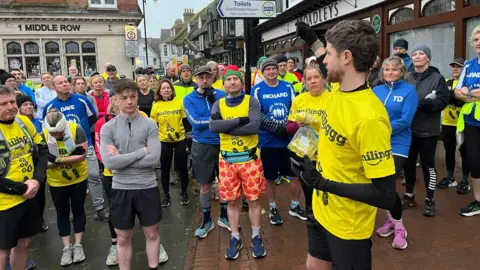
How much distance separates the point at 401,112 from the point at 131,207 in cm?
283

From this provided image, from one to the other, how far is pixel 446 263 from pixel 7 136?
406 cm

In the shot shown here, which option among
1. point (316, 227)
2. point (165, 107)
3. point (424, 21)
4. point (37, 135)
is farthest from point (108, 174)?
point (424, 21)

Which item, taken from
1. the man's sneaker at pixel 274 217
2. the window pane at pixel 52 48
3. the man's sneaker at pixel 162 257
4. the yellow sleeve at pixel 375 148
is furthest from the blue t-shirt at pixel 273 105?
the window pane at pixel 52 48

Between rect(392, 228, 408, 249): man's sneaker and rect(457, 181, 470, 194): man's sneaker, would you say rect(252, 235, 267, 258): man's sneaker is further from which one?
rect(457, 181, 470, 194): man's sneaker

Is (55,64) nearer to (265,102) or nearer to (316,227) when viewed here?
(265,102)

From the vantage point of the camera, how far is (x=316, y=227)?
7.55 ft

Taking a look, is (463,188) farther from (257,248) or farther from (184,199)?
(184,199)

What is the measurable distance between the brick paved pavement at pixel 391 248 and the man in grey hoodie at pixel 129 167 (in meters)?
0.83

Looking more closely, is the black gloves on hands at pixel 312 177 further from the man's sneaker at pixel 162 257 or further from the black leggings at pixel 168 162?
the black leggings at pixel 168 162

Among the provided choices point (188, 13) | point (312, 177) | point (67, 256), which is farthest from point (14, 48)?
point (188, 13)

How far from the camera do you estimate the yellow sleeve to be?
1.75 meters

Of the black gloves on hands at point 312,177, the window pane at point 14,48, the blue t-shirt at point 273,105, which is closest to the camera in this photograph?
the black gloves on hands at point 312,177

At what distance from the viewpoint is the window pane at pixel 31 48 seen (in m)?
23.6

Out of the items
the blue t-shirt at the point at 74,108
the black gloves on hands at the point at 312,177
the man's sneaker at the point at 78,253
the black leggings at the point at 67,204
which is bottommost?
the man's sneaker at the point at 78,253
